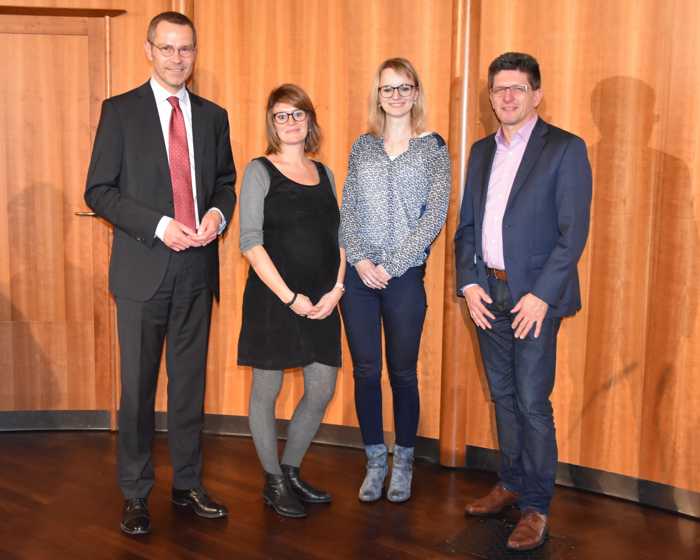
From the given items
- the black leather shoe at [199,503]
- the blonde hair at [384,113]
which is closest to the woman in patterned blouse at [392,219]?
the blonde hair at [384,113]

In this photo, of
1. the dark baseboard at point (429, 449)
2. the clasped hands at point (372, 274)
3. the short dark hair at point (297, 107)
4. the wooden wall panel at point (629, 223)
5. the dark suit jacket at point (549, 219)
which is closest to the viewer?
the dark suit jacket at point (549, 219)

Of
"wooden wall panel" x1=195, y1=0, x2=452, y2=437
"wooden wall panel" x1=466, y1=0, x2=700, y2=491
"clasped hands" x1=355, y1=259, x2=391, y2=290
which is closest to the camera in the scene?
"clasped hands" x1=355, y1=259, x2=391, y2=290

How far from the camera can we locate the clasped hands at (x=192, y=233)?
9.25 feet

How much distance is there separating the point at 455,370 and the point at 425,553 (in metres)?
1.12

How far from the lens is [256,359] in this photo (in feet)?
10.0

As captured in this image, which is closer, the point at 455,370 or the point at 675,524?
the point at 675,524

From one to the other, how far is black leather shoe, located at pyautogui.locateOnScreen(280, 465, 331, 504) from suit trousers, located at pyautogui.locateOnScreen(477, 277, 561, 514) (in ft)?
2.55

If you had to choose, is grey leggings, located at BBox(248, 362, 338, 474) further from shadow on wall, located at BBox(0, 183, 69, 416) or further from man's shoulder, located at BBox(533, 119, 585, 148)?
shadow on wall, located at BBox(0, 183, 69, 416)

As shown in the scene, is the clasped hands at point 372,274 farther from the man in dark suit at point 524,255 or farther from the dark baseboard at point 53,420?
the dark baseboard at point 53,420

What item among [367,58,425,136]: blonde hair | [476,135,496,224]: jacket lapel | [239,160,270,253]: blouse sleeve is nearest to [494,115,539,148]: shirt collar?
[476,135,496,224]: jacket lapel

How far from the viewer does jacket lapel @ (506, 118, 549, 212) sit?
281 centimetres

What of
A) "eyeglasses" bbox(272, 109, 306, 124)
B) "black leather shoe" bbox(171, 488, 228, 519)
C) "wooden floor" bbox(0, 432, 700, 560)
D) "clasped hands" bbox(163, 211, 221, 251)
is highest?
"eyeglasses" bbox(272, 109, 306, 124)

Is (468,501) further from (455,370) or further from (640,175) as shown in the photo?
(640,175)

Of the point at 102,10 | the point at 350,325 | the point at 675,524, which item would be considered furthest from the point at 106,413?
the point at 675,524
